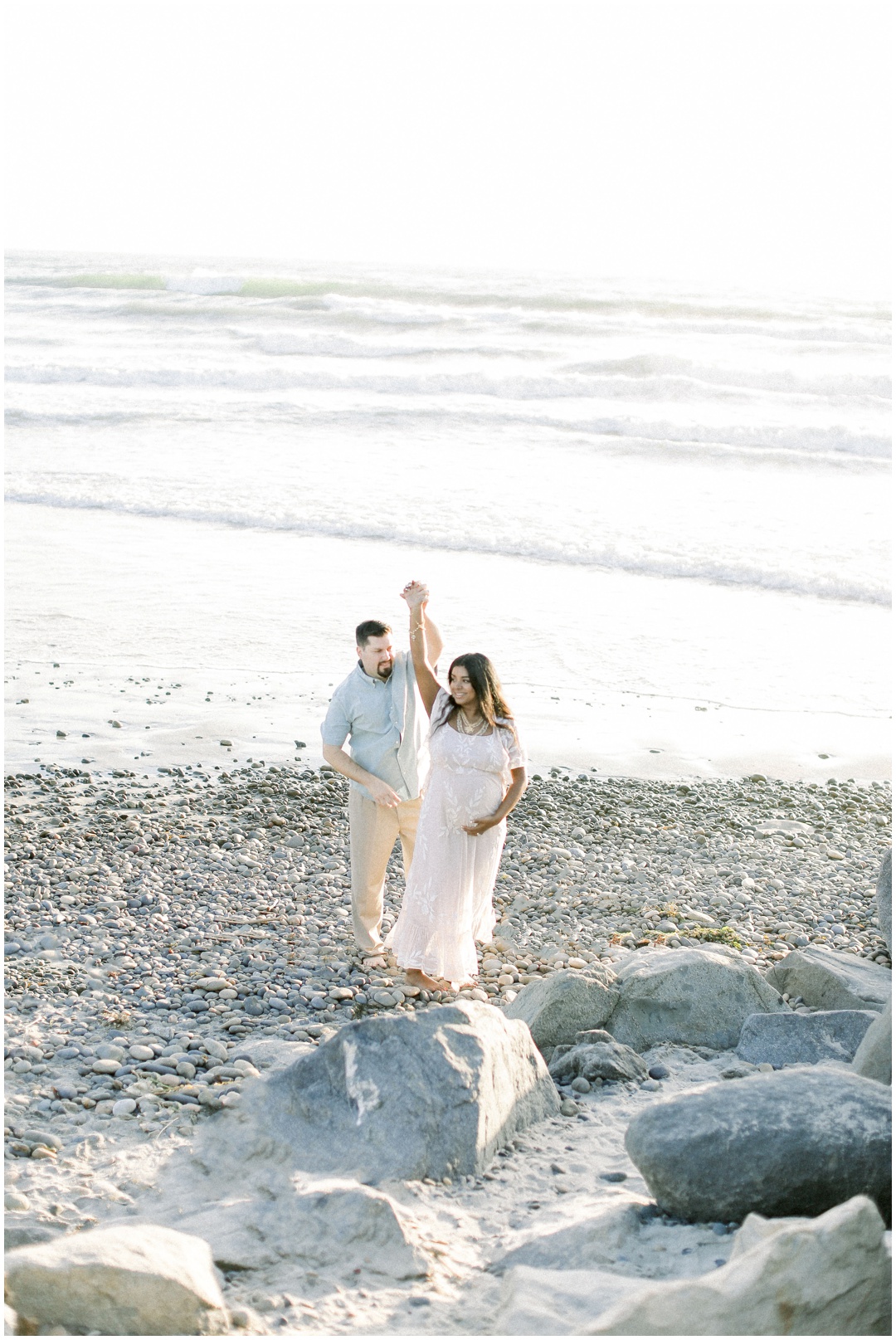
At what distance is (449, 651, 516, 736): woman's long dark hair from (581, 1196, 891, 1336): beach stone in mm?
2996

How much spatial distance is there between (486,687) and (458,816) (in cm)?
62

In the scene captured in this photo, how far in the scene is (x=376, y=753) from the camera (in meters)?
6.15

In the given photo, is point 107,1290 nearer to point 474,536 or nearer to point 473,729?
point 473,729

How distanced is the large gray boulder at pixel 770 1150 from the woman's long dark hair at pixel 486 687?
7.51 ft

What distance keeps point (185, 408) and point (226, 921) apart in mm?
18904

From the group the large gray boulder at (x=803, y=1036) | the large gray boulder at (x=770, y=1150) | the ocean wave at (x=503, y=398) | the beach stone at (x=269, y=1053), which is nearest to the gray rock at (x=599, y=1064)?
the large gray boulder at (x=803, y=1036)

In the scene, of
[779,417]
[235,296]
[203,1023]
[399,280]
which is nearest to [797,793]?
[203,1023]

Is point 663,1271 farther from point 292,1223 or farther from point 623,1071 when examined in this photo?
point 623,1071

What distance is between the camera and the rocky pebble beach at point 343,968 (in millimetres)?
3941

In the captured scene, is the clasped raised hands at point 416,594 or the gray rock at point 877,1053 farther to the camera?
the clasped raised hands at point 416,594

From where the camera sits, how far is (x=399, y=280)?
47281 mm

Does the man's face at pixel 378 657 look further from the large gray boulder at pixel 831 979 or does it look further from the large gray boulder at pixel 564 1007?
the large gray boulder at pixel 831 979

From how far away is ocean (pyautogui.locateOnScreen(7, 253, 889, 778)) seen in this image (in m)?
9.80

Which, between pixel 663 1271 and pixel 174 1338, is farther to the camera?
pixel 663 1271
